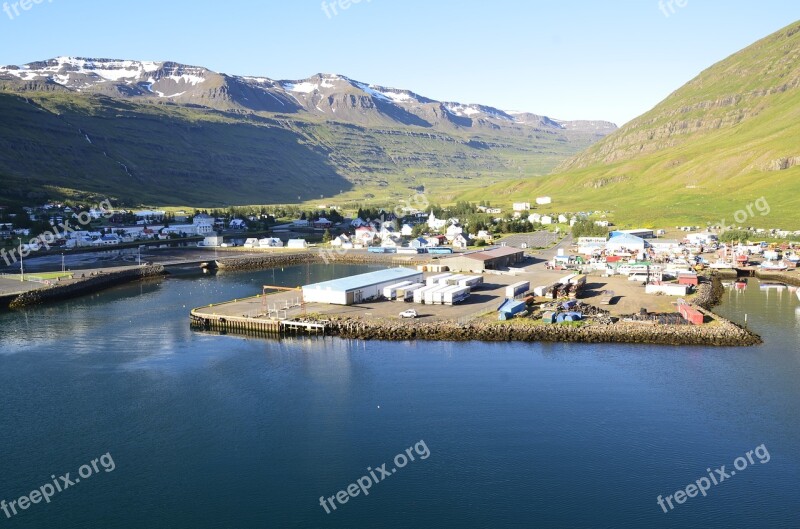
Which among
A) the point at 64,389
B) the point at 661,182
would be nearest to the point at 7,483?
the point at 64,389

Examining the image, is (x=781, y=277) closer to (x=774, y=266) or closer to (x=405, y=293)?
(x=774, y=266)

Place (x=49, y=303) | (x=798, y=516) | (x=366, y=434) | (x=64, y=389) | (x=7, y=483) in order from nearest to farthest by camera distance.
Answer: (x=798, y=516) < (x=7, y=483) < (x=366, y=434) < (x=64, y=389) < (x=49, y=303)

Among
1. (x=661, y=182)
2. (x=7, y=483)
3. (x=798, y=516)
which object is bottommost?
(x=798, y=516)

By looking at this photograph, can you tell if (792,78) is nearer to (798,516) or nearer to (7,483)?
(798,516)

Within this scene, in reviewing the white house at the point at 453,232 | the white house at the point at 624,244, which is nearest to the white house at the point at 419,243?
the white house at the point at 453,232

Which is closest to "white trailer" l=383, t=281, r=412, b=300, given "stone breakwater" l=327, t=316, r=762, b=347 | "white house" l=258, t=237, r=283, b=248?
"stone breakwater" l=327, t=316, r=762, b=347

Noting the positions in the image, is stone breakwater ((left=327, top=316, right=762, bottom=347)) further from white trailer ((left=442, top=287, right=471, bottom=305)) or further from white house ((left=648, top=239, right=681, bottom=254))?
white house ((left=648, top=239, right=681, bottom=254))
